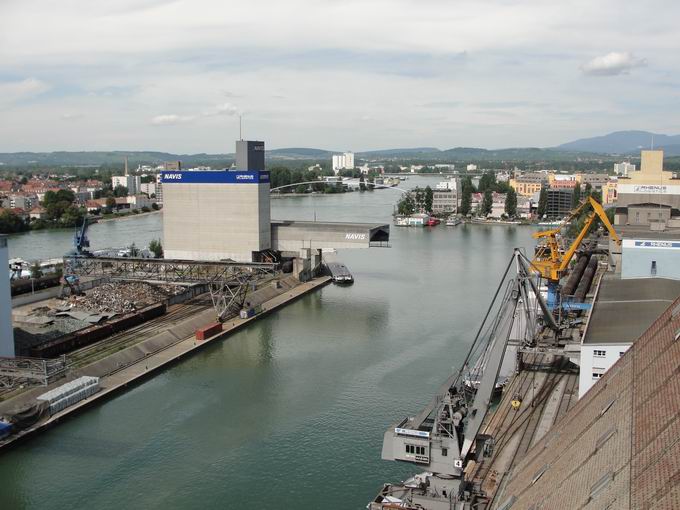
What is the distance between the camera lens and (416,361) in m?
10.1

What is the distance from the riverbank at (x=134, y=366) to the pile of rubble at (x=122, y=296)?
53.3 inches

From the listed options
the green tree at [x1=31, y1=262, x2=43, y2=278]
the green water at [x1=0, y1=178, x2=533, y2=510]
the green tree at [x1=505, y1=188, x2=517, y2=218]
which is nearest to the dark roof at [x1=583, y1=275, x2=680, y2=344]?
the green water at [x1=0, y1=178, x2=533, y2=510]

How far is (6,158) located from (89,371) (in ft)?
516

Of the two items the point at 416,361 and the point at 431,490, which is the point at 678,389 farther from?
the point at 416,361

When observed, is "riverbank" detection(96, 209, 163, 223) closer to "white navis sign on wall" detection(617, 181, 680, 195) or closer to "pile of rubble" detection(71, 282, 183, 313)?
"pile of rubble" detection(71, 282, 183, 313)

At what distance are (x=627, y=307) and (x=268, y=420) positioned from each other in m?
4.80

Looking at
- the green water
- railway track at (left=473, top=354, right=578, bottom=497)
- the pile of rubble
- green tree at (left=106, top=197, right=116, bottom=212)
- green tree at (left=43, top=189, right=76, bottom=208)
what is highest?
green tree at (left=43, top=189, right=76, bottom=208)

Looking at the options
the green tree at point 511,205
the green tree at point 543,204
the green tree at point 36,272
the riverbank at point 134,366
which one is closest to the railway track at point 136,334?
the riverbank at point 134,366

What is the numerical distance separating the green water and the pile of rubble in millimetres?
2368

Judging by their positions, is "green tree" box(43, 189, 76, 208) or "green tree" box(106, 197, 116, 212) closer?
"green tree" box(43, 189, 76, 208)

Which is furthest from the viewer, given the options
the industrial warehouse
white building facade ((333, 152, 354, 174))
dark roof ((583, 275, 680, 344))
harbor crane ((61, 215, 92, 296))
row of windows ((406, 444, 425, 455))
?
white building facade ((333, 152, 354, 174))

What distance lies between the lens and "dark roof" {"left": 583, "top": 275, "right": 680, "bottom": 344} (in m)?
7.68

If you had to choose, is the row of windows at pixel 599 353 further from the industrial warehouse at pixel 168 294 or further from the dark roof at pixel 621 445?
the industrial warehouse at pixel 168 294

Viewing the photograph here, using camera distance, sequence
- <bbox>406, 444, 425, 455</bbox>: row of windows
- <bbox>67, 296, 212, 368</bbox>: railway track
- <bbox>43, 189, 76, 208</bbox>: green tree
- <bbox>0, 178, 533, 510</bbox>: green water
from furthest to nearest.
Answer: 1. <bbox>43, 189, 76, 208</bbox>: green tree
2. <bbox>67, 296, 212, 368</bbox>: railway track
3. <bbox>0, 178, 533, 510</bbox>: green water
4. <bbox>406, 444, 425, 455</bbox>: row of windows
